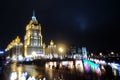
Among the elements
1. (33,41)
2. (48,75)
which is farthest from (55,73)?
(33,41)

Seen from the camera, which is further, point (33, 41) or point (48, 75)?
point (33, 41)

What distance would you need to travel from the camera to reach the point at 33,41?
159750mm

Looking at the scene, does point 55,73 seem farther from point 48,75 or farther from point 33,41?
point 33,41

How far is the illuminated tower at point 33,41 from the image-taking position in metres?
152

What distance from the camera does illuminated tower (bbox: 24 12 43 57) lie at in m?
152

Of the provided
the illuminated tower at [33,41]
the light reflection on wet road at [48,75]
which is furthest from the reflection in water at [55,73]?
the illuminated tower at [33,41]

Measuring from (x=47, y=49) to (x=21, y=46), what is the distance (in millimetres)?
27669

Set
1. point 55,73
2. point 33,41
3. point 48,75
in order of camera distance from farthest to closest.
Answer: point 33,41 → point 55,73 → point 48,75

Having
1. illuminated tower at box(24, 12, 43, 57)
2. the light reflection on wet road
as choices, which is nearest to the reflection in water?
the light reflection on wet road

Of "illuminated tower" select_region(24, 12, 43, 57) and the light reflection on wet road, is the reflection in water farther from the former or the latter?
"illuminated tower" select_region(24, 12, 43, 57)

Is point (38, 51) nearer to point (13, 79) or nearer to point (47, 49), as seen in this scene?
point (47, 49)

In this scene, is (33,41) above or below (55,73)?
above

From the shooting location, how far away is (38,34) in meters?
168

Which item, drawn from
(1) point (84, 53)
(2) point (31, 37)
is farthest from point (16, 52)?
(1) point (84, 53)
